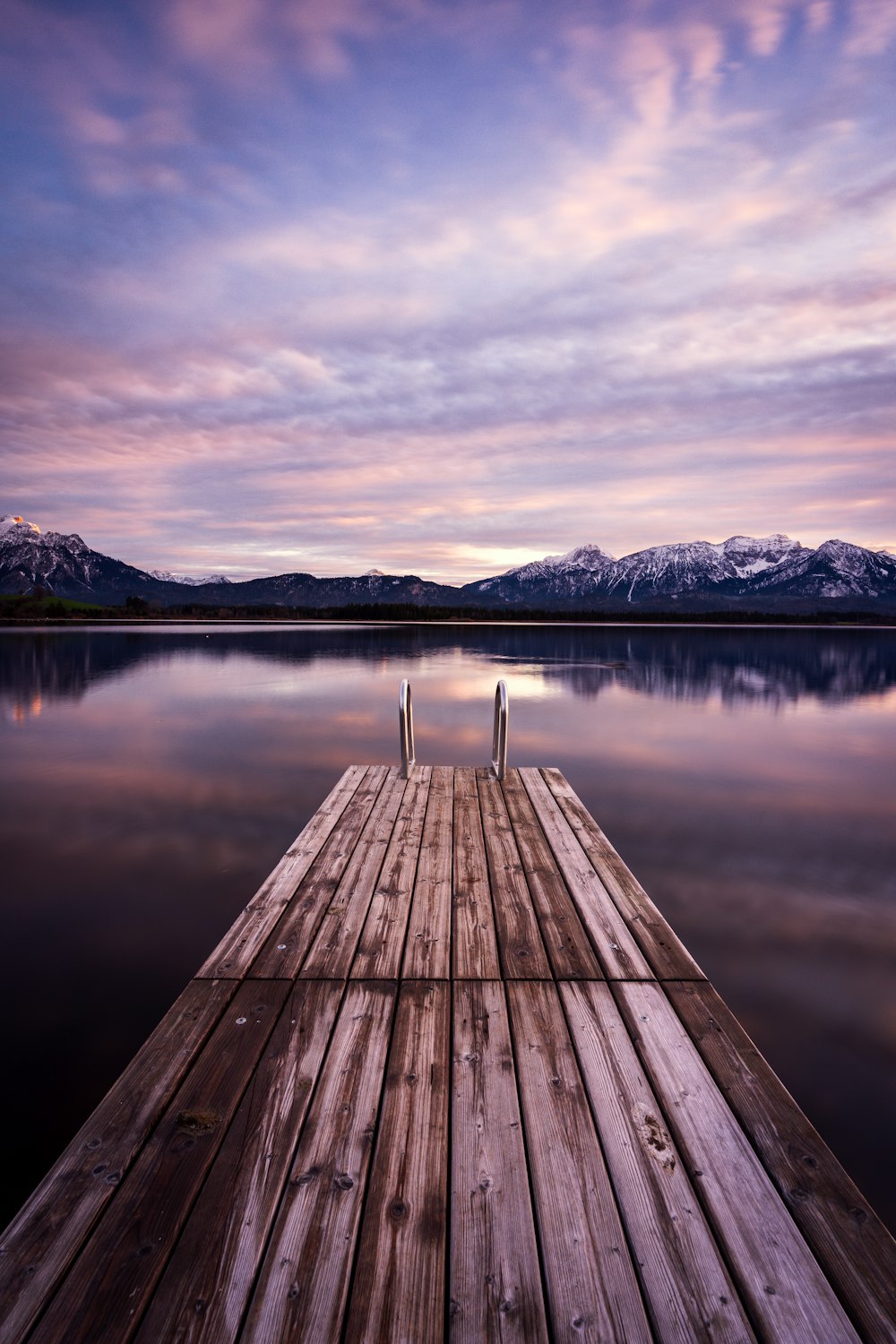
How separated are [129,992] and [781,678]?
2742cm

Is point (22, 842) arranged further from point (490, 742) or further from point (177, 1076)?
point (490, 742)

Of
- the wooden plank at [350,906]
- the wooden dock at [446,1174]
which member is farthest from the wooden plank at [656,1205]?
the wooden plank at [350,906]

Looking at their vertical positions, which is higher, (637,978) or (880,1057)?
(637,978)

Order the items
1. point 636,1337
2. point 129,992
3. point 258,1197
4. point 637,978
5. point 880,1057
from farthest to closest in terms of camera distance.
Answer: point 129,992, point 880,1057, point 637,978, point 258,1197, point 636,1337

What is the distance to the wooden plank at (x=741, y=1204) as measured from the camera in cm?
179

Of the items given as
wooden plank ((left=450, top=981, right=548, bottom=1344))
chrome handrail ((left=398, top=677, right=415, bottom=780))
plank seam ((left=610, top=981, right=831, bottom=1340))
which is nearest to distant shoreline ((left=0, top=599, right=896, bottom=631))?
chrome handrail ((left=398, top=677, right=415, bottom=780))

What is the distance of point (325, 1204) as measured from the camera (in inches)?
82.1

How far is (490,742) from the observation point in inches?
515

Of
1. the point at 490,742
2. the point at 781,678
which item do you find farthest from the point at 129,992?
the point at 781,678

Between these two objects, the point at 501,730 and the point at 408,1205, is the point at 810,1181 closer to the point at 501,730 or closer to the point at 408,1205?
the point at 408,1205

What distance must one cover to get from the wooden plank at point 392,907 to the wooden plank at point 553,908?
37.0 inches

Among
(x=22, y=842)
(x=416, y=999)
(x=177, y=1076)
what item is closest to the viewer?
(x=177, y=1076)

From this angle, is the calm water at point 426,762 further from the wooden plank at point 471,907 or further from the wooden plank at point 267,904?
the wooden plank at point 471,907

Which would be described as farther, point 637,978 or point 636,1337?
point 637,978
